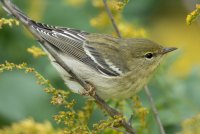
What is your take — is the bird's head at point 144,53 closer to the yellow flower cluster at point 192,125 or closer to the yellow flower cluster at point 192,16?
the yellow flower cluster at point 192,125

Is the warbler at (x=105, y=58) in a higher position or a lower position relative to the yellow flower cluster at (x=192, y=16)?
higher

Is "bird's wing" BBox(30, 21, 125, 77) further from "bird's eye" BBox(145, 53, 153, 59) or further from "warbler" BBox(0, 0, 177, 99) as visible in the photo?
"bird's eye" BBox(145, 53, 153, 59)

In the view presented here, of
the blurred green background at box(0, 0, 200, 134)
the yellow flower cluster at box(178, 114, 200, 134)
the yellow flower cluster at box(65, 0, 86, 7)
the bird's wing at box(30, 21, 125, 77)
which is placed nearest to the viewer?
the yellow flower cluster at box(178, 114, 200, 134)

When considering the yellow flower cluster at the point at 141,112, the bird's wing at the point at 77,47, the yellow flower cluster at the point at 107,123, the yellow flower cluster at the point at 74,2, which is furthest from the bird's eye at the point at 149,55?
the yellow flower cluster at the point at 74,2

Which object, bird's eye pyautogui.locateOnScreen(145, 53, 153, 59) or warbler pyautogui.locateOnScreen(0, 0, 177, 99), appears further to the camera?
bird's eye pyautogui.locateOnScreen(145, 53, 153, 59)

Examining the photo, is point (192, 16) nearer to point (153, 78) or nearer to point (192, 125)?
point (192, 125)

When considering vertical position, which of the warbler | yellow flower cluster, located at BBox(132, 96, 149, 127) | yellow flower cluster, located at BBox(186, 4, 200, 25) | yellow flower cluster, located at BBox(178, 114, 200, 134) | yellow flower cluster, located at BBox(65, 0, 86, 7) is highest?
yellow flower cluster, located at BBox(65, 0, 86, 7)

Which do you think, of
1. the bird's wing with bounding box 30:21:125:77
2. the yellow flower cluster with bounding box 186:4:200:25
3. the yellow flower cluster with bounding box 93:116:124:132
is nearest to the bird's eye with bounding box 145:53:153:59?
the bird's wing with bounding box 30:21:125:77
